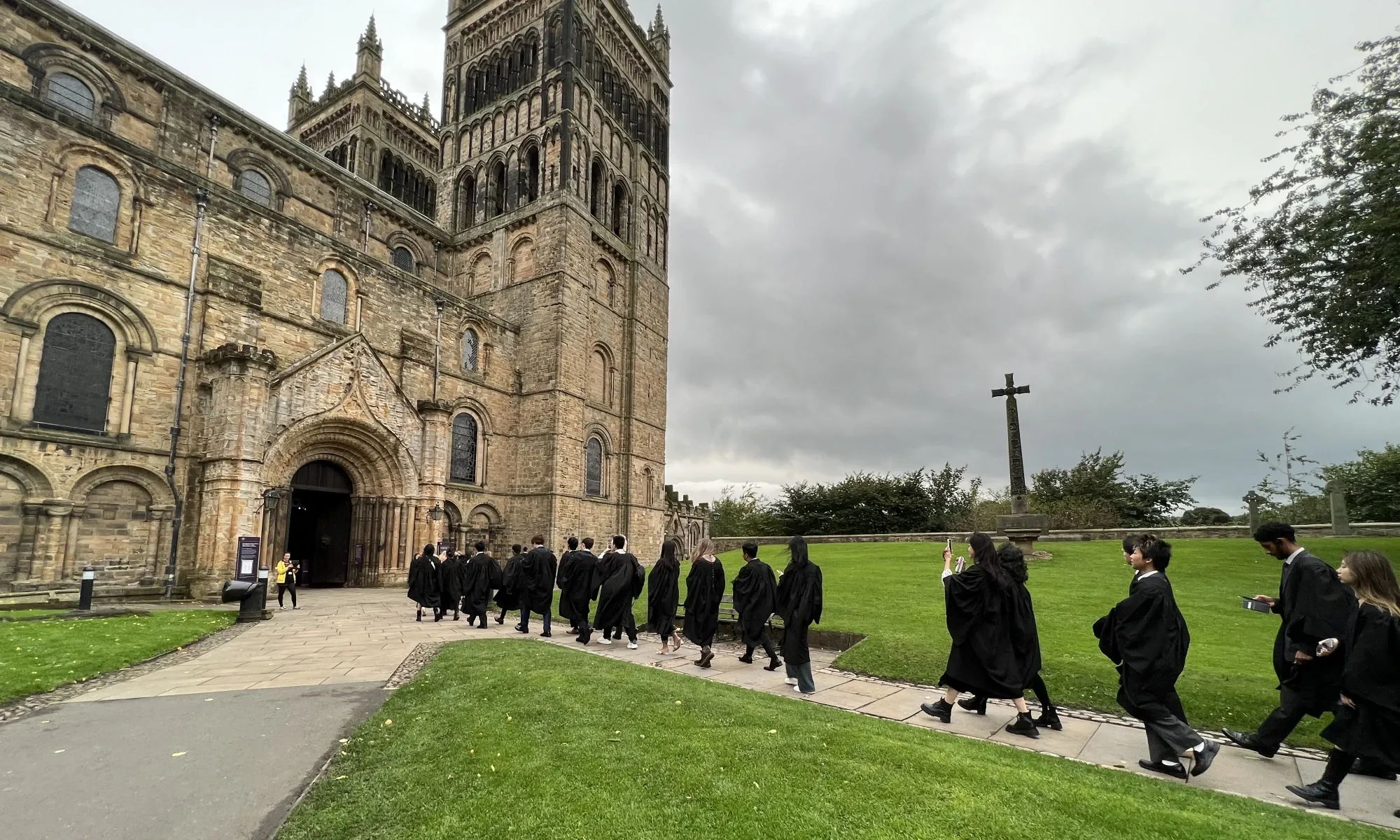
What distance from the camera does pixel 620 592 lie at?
32.9ft

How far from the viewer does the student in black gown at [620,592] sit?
10023mm

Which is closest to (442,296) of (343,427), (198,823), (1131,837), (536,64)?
(343,427)

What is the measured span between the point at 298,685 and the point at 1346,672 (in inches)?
372

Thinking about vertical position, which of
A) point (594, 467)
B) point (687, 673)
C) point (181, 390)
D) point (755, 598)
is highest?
point (181, 390)

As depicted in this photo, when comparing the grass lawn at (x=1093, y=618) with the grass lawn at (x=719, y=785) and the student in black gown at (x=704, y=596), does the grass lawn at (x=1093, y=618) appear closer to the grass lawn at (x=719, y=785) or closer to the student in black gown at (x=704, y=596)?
the student in black gown at (x=704, y=596)

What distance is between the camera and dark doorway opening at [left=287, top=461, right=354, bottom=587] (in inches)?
760

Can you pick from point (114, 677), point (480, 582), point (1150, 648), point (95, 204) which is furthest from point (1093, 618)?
point (95, 204)

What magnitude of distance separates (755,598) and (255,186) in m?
25.1

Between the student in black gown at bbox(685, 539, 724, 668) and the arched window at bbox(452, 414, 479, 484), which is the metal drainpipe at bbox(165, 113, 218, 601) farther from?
the student in black gown at bbox(685, 539, 724, 668)

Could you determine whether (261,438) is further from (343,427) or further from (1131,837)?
(1131,837)

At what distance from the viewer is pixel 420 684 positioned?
270 inches

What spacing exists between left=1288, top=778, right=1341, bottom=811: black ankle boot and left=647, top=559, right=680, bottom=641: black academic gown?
6.85 metres

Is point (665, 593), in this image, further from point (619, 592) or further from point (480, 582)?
point (480, 582)

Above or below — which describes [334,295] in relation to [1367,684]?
above
